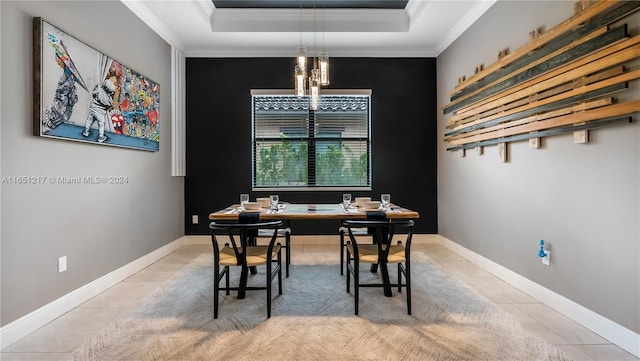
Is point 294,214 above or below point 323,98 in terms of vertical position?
below

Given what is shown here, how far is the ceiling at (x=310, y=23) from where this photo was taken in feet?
12.3

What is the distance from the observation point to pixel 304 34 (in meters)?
4.25

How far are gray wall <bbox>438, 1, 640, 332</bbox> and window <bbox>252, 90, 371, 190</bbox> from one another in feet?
5.28

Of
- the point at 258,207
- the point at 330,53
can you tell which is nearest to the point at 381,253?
the point at 258,207

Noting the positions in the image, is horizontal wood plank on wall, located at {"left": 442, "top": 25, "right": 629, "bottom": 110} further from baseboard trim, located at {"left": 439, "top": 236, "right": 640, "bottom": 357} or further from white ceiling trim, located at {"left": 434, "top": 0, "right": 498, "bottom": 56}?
baseboard trim, located at {"left": 439, "top": 236, "right": 640, "bottom": 357}

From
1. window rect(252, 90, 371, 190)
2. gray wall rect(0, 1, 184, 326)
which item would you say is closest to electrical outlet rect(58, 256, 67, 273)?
gray wall rect(0, 1, 184, 326)

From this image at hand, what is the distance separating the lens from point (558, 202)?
7.93 ft

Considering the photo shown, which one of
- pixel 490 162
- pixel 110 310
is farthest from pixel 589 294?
pixel 110 310

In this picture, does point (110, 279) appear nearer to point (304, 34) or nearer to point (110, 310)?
point (110, 310)

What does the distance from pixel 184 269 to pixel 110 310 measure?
1058mm

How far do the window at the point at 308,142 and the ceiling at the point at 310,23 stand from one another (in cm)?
85

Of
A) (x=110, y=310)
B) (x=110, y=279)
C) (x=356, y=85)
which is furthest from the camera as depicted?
(x=356, y=85)

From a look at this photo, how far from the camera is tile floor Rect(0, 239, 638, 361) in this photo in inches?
75.3

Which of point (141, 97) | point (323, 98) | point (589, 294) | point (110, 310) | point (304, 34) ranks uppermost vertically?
point (304, 34)
